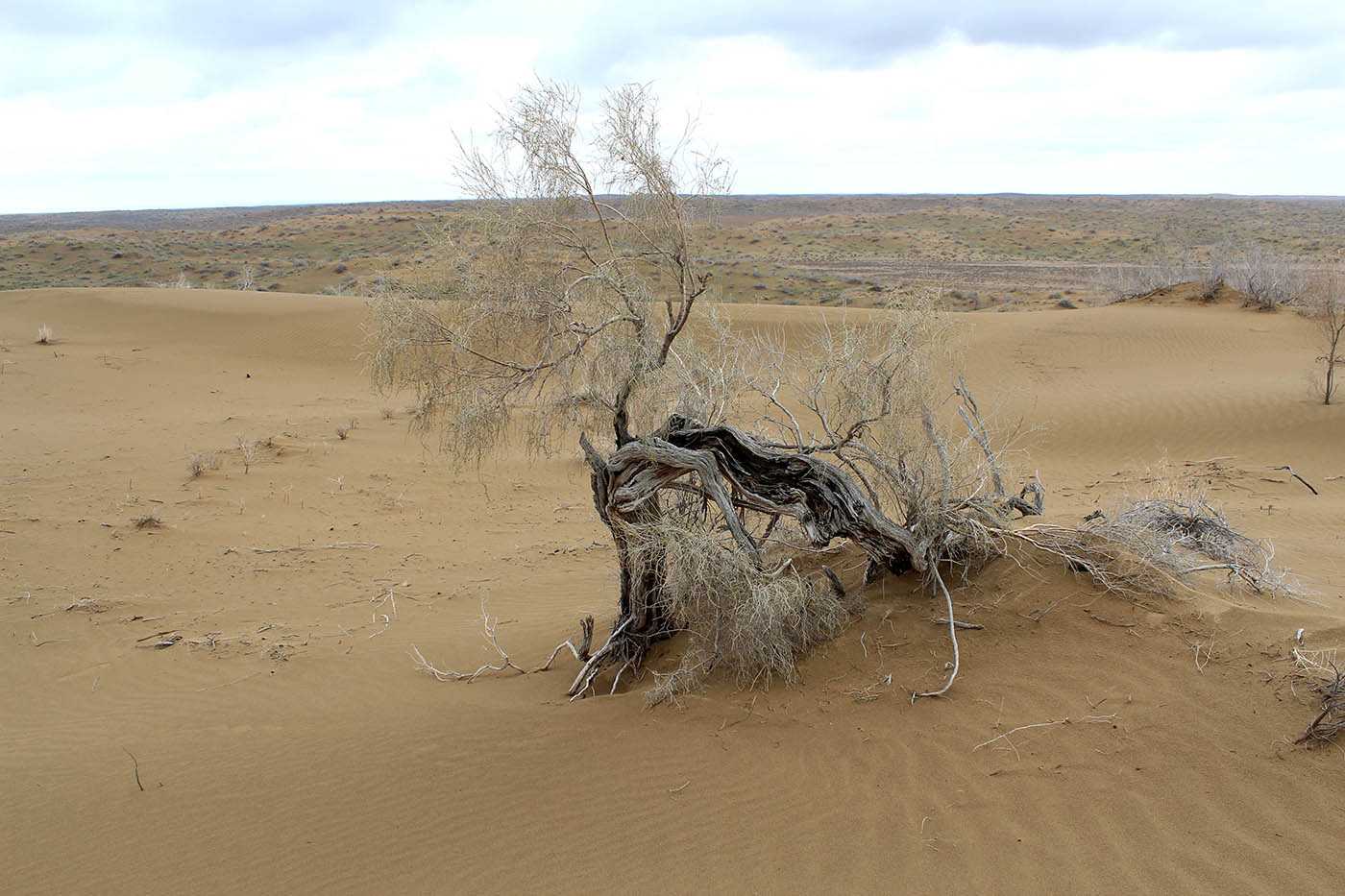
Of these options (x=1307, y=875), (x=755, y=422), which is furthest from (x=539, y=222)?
(x=1307, y=875)

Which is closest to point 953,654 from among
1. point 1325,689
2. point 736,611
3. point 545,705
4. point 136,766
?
point 736,611

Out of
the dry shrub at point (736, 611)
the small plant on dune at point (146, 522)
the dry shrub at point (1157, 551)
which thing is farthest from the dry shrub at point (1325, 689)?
the small plant on dune at point (146, 522)

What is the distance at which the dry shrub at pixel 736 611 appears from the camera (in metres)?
5.52

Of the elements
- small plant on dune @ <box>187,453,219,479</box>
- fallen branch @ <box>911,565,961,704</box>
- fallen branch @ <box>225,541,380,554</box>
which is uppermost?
fallen branch @ <box>911,565,961,704</box>

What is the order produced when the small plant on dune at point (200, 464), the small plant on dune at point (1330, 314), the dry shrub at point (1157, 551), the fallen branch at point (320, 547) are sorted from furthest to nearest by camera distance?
1. the small plant on dune at point (1330, 314)
2. the small plant on dune at point (200, 464)
3. the fallen branch at point (320, 547)
4. the dry shrub at point (1157, 551)

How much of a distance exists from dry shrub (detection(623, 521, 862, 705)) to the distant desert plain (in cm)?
15

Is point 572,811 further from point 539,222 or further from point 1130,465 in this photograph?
point 1130,465

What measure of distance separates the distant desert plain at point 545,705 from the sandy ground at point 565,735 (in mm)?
21

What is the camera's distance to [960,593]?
19.7ft

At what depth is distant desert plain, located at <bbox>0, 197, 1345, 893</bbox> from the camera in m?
4.15

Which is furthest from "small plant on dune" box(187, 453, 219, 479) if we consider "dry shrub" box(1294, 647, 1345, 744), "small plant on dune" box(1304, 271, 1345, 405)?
"small plant on dune" box(1304, 271, 1345, 405)

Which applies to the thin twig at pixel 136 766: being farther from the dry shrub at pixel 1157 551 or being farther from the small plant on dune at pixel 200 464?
the small plant on dune at pixel 200 464

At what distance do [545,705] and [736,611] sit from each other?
63.4 inches

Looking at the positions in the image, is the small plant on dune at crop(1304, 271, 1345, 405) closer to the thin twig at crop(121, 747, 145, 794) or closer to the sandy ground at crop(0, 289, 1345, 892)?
the sandy ground at crop(0, 289, 1345, 892)
